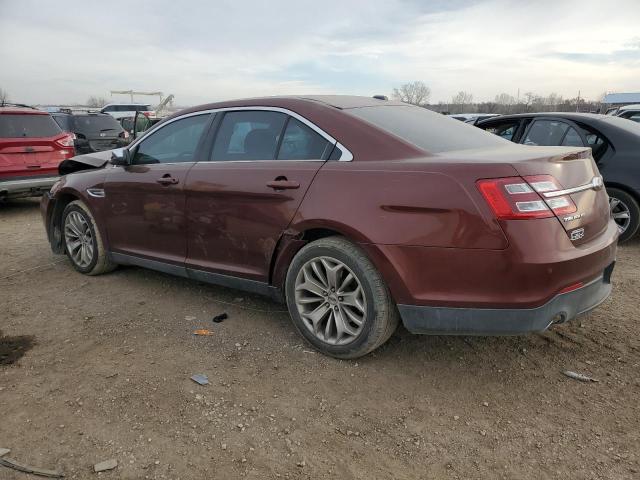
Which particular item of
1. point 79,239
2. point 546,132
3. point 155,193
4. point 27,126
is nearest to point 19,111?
point 27,126

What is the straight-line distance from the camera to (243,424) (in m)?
2.59

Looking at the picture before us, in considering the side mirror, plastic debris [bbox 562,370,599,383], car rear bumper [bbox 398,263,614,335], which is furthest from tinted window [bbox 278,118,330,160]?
plastic debris [bbox 562,370,599,383]

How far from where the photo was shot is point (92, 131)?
43.2ft

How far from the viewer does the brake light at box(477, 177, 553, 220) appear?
250 cm

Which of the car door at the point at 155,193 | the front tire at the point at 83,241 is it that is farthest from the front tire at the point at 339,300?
the front tire at the point at 83,241

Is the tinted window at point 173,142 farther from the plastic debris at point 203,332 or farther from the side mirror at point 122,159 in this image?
the plastic debris at point 203,332

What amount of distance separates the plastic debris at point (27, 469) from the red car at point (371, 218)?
1.55 metres

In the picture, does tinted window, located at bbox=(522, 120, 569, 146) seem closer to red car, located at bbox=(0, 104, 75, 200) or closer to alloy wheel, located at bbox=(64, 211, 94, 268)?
alloy wheel, located at bbox=(64, 211, 94, 268)

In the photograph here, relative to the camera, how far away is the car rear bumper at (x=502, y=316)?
2.59 meters

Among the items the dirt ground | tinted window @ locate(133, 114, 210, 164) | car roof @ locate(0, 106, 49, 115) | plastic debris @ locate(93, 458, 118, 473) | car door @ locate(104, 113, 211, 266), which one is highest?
car roof @ locate(0, 106, 49, 115)

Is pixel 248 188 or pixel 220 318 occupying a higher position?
pixel 248 188

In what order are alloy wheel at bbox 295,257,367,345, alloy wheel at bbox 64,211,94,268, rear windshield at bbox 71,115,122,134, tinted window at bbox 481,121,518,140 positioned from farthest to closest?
rear windshield at bbox 71,115,122,134 → tinted window at bbox 481,121,518,140 → alloy wheel at bbox 64,211,94,268 → alloy wheel at bbox 295,257,367,345

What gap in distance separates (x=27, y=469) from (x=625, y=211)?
5.85m

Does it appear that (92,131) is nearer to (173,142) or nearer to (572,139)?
(173,142)
